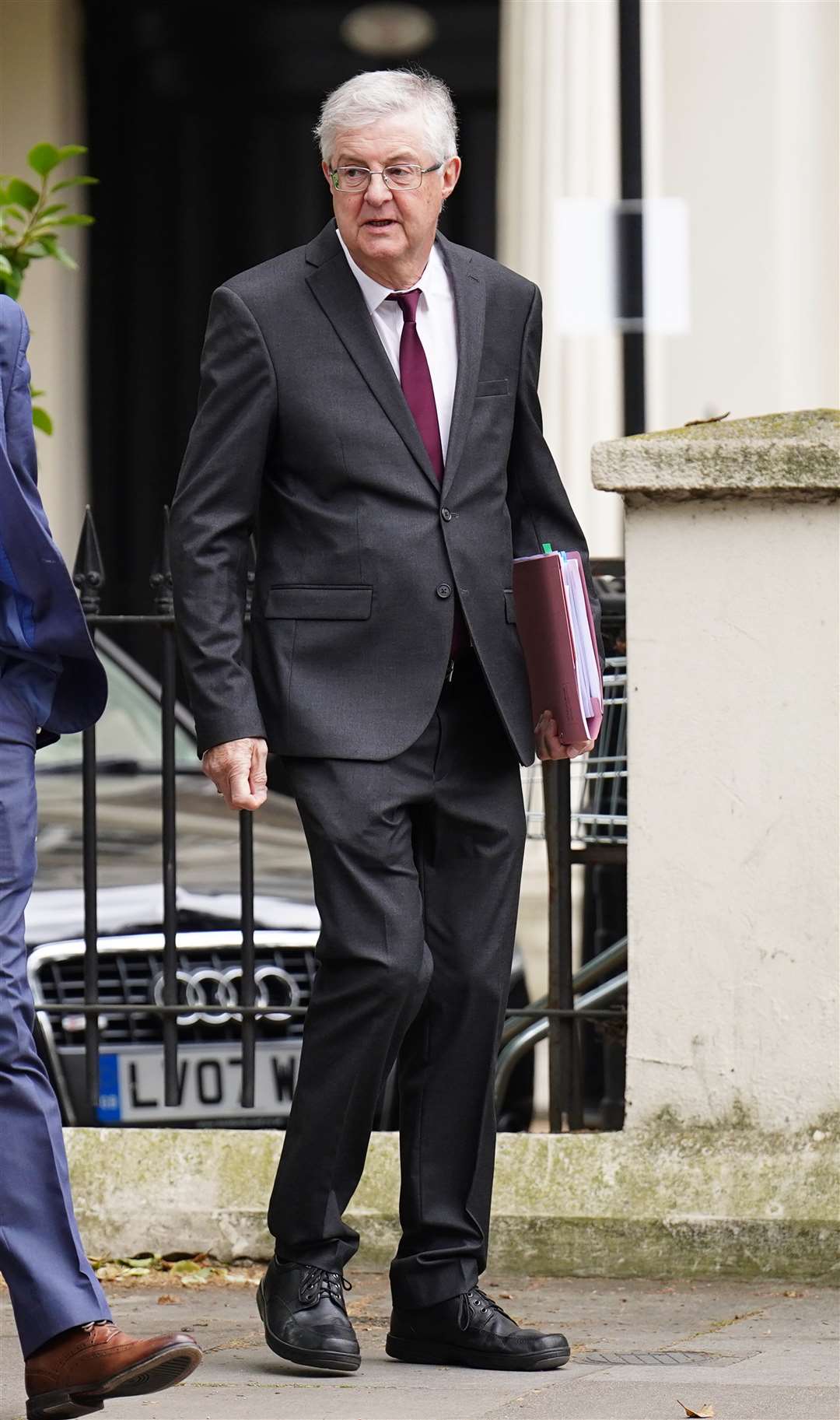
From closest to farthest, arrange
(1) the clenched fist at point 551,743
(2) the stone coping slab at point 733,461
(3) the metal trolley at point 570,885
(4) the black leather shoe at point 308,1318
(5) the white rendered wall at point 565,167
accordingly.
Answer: (4) the black leather shoe at point 308,1318
(1) the clenched fist at point 551,743
(2) the stone coping slab at point 733,461
(3) the metal trolley at point 570,885
(5) the white rendered wall at point 565,167

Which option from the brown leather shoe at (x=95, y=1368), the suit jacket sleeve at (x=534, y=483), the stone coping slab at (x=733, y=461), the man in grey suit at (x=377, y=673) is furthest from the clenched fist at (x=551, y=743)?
the brown leather shoe at (x=95, y=1368)

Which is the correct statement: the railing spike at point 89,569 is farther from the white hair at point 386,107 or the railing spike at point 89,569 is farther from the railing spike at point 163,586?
the white hair at point 386,107

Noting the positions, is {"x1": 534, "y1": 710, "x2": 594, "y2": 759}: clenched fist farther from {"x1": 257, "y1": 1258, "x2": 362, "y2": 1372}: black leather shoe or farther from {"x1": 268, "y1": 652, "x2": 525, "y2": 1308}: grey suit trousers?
{"x1": 257, "y1": 1258, "x2": 362, "y2": 1372}: black leather shoe

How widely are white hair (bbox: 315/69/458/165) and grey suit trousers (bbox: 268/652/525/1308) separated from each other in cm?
86

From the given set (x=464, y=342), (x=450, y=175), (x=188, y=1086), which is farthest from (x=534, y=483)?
(x=188, y=1086)

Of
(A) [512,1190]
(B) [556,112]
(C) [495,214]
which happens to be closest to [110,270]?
(C) [495,214]

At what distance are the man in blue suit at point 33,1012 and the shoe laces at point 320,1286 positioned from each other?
47cm

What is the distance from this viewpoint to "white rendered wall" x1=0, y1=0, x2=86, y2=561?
9.85 meters

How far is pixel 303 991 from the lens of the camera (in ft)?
16.5

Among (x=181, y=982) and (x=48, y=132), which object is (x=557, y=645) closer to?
(x=181, y=982)

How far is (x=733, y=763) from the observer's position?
4375mm

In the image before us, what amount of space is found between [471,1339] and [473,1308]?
0.16 ft

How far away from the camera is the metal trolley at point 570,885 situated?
4.65 metres

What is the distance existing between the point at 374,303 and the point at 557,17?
5298 millimetres
